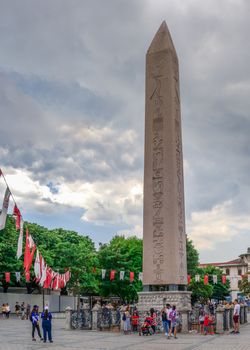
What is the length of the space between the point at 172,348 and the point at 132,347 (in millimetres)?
1433

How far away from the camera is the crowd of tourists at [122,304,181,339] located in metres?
21.7

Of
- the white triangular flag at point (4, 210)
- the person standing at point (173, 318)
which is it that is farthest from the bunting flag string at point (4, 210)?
the person standing at point (173, 318)

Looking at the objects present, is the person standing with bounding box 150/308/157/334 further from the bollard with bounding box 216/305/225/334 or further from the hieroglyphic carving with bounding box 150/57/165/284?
the bollard with bounding box 216/305/225/334

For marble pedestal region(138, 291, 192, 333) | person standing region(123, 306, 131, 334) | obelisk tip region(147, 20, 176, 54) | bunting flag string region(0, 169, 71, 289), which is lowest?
person standing region(123, 306, 131, 334)

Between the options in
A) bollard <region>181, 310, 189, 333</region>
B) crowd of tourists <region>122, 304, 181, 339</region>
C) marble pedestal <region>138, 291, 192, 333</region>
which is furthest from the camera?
bollard <region>181, 310, 189, 333</region>

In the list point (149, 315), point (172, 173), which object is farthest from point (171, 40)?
point (149, 315)

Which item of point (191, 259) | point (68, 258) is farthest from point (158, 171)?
point (191, 259)

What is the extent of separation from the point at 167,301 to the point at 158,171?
21.2 feet

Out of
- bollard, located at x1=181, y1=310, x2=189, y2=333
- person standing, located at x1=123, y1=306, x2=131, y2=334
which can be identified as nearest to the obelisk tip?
bollard, located at x1=181, y1=310, x2=189, y2=333

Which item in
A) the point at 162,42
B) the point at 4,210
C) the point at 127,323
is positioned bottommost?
the point at 127,323

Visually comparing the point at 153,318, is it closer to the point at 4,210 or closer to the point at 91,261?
the point at 4,210

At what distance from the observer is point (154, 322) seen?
2370 cm

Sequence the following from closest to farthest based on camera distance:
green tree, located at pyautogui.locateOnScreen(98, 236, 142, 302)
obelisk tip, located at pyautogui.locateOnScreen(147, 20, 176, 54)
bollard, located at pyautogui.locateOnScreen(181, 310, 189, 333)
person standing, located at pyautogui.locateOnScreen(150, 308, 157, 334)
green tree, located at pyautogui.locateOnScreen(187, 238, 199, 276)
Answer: person standing, located at pyautogui.locateOnScreen(150, 308, 157, 334)
bollard, located at pyautogui.locateOnScreen(181, 310, 189, 333)
obelisk tip, located at pyautogui.locateOnScreen(147, 20, 176, 54)
green tree, located at pyautogui.locateOnScreen(98, 236, 142, 302)
green tree, located at pyautogui.locateOnScreen(187, 238, 199, 276)

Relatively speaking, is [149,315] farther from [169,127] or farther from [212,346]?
Result: [169,127]
